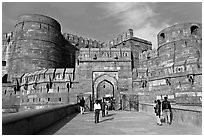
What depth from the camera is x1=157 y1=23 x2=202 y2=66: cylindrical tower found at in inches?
728

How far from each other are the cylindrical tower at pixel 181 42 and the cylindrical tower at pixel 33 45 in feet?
44.0

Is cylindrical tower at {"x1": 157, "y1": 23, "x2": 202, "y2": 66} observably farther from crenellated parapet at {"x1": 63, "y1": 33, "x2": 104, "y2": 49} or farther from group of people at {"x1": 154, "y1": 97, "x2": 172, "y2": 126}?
crenellated parapet at {"x1": 63, "y1": 33, "x2": 104, "y2": 49}

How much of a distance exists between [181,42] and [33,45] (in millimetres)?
16595

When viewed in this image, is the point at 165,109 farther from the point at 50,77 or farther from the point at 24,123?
the point at 50,77

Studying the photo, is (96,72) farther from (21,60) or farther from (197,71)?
(21,60)

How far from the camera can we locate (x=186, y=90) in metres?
13.8

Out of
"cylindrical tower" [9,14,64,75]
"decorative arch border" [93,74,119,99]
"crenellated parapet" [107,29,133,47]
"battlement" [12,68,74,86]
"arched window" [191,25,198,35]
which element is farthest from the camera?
"crenellated parapet" [107,29,133,47]

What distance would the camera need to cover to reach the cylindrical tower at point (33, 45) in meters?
21.7

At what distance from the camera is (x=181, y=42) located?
743 inches

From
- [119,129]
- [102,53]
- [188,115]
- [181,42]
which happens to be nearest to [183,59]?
[181,42]

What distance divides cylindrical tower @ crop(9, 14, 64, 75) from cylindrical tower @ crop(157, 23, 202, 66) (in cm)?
1341

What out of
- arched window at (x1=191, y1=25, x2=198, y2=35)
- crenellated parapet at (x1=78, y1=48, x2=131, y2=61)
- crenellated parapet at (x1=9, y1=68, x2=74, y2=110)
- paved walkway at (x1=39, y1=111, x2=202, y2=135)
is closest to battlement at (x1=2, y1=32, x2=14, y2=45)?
crenellated parapet at (x1=9, y1=68, x2=74, y2=110)

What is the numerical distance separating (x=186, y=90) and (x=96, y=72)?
7.19 meters

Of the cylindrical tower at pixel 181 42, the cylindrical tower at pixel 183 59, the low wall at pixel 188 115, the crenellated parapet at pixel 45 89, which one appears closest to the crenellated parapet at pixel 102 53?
the crenellated parapet at pixel 45 89
